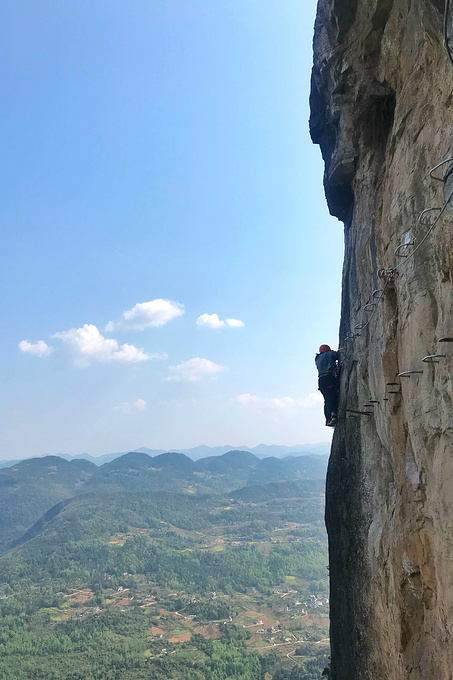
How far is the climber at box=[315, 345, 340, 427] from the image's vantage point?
930 centimetres

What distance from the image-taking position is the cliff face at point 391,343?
14.6 ft

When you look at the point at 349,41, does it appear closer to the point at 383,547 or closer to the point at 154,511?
the point at 383,547

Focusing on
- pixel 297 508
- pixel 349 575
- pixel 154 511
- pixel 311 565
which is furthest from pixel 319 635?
pixel 297 508

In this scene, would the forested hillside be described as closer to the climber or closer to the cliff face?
the climber

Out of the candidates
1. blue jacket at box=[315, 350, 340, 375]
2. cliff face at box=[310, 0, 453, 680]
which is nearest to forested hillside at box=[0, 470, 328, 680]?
cliff face at box=[310, 0, 453, 680]

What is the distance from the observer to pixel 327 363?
9.38 metres

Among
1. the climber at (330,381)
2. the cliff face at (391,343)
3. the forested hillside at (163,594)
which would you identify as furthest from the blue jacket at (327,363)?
the forested hillside at (163,594)

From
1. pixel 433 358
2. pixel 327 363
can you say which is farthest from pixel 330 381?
pixel 433 358

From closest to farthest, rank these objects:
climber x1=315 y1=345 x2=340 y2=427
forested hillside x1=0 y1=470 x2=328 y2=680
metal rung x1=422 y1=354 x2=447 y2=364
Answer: metal rung x1=422 y1=354 x2=447 y2=364 → climber x1=315 y1=345 x2=340 y2=427 → forested hillside x1=0 y1=470 x2=328 y2=680

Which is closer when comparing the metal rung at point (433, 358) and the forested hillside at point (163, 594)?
the metal rung at point (433, 358)

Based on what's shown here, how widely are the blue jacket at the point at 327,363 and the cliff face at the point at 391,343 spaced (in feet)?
1.41

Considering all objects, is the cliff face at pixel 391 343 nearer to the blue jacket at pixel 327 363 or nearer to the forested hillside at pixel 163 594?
the blue jacket at pixel 327 363

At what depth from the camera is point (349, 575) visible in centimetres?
783

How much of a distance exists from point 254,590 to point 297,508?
85.8m
